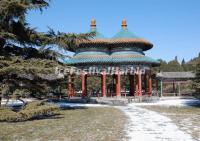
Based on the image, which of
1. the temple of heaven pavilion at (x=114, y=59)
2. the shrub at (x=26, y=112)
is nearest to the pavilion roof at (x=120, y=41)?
the temple of heaven pavilion at (x=114, y=59)

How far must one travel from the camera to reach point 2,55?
63.6ft

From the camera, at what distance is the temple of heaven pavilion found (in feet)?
125

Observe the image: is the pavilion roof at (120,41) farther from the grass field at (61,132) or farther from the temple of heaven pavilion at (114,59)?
the grass field at (61,132)

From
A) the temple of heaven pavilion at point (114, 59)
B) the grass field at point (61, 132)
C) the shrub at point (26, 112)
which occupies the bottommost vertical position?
the grass field at point (61, 132)

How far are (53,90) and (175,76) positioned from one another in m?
33.1

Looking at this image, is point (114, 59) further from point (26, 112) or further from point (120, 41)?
point (26, 112)

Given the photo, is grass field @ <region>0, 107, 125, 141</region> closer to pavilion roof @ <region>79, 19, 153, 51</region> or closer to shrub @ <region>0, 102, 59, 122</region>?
shrub @ <region>0, 102, 59, 122</region>

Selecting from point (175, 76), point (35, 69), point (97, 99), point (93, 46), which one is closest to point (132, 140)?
point (35, 69)

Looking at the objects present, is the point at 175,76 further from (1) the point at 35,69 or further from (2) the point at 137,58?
(1) the point at 35,69

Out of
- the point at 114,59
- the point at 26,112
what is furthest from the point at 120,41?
the point at 26,112

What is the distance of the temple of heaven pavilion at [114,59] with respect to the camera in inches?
1506

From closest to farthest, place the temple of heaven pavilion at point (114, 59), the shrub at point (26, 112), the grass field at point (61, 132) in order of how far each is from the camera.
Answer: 1. the grass field at point (61, 132)
2. the shrub at point (26, 112)
3. the temple of heaven pavilion at point (114, 59)

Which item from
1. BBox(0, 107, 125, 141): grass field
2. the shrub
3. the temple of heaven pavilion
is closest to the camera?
BBox(0, 107, 125, 141): grass field

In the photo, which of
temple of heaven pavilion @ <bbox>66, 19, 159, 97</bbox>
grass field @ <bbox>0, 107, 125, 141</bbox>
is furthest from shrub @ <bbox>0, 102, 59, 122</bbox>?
temple of heaven pavilion @ <bbox>66, 19, 159, 97</bbox>
